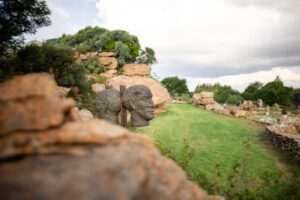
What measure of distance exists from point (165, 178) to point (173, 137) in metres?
10.1

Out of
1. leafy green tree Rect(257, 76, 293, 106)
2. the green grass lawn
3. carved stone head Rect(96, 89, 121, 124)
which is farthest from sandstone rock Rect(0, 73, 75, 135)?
leafy green tree Rect(257, 76, 293, 106)

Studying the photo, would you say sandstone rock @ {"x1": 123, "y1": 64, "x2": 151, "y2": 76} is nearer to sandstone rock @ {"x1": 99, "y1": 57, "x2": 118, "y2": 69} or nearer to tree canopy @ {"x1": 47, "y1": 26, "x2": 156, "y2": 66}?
sandstone rock @ {"x1": 99, "y1": 57, "x2": 118, "y2": 69}

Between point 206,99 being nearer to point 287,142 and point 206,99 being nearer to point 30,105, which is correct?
point 287,142

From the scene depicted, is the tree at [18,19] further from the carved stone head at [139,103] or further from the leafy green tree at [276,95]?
the leafy green tree at [276,95]

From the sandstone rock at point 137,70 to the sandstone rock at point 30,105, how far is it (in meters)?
21.7

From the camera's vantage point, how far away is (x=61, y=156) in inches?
49.6

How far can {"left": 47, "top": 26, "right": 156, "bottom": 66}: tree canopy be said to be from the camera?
1055 inches

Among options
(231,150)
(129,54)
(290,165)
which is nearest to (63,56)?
(231,150)

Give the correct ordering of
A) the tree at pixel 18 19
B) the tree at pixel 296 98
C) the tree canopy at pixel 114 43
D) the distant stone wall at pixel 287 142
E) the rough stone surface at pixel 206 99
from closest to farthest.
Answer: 1. the tree at pixel 18 19
2. the distant stone wall at pixel 287 142
3. the rough stone surface at pixel 206 99
4. the tree canopy at pixel 114 43
5. the tree at pixel 296 98

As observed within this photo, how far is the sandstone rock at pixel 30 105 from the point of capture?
1351 millimetres

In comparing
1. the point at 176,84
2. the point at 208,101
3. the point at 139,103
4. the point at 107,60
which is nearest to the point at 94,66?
the point at 107,60

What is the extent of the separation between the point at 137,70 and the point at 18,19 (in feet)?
51.1

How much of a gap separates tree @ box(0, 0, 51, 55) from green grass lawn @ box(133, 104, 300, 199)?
560cm

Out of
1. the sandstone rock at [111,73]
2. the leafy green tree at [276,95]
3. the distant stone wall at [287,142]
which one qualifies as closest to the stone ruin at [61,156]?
the distant stone wall at [287,142]
